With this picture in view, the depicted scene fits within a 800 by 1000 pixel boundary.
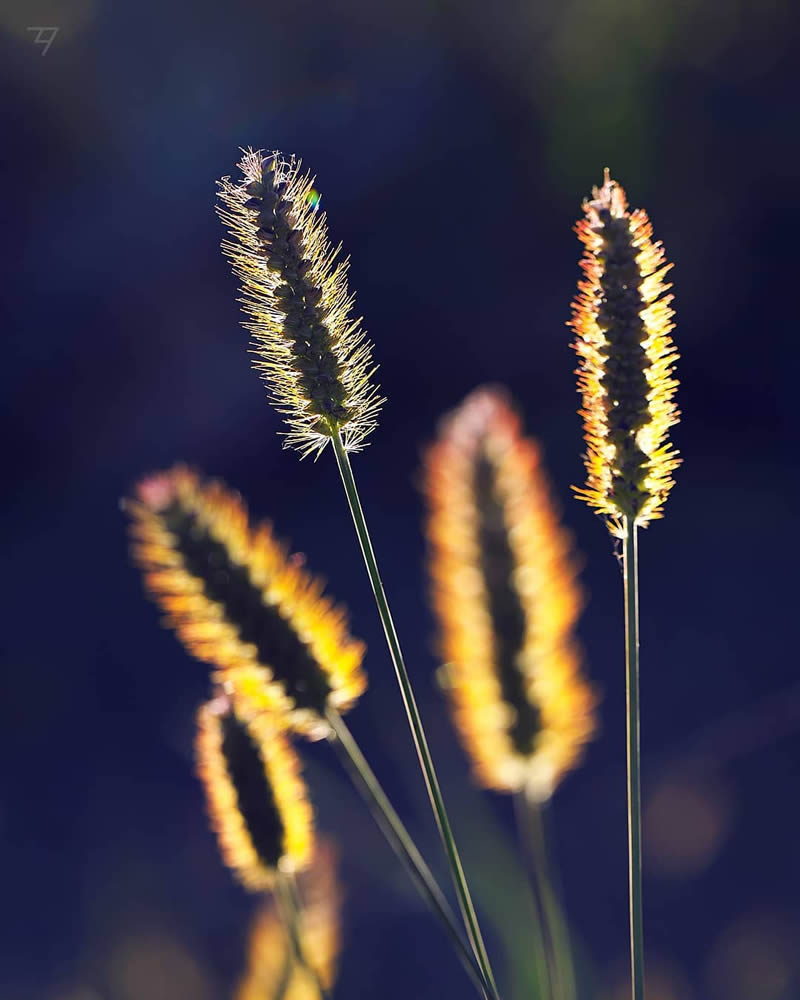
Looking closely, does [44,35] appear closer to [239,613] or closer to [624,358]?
[239,613]

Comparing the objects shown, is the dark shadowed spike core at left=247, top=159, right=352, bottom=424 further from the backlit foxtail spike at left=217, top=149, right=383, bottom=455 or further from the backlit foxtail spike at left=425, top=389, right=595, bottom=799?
the backlit foxtail spike at left=425, top=389, right=595, bottom=799

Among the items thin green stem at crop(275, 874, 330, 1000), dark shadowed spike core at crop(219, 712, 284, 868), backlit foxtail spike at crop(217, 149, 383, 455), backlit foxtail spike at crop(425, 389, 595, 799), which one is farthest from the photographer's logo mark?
thin green stem at crop(275, 874, 330, 1000)

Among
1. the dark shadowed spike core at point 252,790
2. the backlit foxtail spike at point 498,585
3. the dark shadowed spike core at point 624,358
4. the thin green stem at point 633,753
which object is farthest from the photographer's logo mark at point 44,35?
the thin green stem at point 633,753

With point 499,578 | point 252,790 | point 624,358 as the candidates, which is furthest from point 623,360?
point 252,790

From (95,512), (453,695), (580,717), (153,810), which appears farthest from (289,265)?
(95,512)

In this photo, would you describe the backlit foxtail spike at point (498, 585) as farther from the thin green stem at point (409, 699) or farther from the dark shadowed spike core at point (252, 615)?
the thin green stem at point (409, 699)

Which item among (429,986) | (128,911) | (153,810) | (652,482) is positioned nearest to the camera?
(652,482)

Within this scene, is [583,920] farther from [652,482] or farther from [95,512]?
[95,512]
